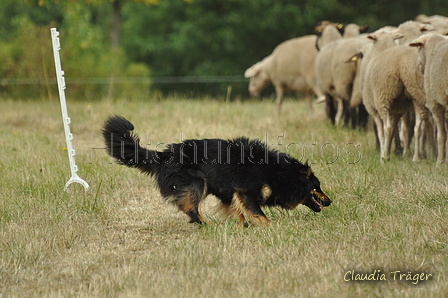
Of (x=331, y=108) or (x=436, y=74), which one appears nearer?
(x=436, y=74)

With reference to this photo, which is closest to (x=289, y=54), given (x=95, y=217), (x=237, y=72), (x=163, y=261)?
(x=95, y=217)

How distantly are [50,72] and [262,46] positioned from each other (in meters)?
13.0

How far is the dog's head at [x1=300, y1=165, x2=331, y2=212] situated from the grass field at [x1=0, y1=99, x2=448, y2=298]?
0.10 m

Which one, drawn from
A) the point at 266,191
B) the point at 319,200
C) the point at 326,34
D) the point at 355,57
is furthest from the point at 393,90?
the point at 326,34

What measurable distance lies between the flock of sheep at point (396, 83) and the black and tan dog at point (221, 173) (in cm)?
284

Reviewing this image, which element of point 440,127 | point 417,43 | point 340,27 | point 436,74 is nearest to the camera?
point 436,74

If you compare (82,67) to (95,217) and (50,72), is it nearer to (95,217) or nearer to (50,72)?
(50,72)

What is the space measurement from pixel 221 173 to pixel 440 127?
155 inches

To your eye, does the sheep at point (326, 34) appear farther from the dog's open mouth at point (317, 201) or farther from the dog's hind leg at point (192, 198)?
the dog's hind leg at point (192, 198)

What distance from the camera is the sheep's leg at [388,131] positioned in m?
8.67

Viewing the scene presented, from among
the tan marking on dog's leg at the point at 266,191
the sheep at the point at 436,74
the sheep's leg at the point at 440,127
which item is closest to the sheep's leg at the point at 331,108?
the sheep's leg at the point at 440,127

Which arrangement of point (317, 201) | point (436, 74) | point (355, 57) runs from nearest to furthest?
point (317, 201)
point (436, 74)
point (355, 57)

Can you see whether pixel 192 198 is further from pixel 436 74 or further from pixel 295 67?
pixel 295 67

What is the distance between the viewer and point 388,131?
28.6ft
